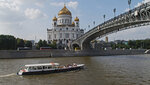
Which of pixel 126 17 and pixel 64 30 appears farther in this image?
pixel 64 30

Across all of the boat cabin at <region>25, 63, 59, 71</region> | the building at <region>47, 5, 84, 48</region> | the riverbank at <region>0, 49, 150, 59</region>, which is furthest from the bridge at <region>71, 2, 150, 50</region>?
the building at <region>47, 5, 84, 48</region>

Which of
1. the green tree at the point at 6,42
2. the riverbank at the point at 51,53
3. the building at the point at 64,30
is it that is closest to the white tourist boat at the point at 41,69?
the riverbank at the point at 51,53

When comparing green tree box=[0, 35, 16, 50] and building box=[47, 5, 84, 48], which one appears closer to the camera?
green tree box=[0, 35, 16, 50]

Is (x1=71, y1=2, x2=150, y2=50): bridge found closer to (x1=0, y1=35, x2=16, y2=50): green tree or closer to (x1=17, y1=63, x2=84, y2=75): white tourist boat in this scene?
(x1=17, y1=63, x2=84, y2=75): white tourist boat

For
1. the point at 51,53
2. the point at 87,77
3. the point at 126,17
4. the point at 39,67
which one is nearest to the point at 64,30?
the point at 51,53

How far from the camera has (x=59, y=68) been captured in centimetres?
2375

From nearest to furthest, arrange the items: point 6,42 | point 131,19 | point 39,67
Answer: point 39,67 → point 131,19 → point 6,42

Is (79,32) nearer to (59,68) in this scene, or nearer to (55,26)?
(55,26)

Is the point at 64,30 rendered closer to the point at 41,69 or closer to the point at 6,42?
the point at 6,42

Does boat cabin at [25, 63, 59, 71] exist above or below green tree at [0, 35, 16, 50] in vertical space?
below

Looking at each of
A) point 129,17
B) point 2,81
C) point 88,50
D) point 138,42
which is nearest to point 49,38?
point 88,50

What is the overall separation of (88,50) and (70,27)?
36.5 metres

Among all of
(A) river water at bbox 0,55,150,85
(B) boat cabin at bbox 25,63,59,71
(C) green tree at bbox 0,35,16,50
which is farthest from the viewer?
(C) green tree at bbox 0,35,16,50

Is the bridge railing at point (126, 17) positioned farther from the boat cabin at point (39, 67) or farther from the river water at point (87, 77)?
the boat cabin at point (39, 67)
